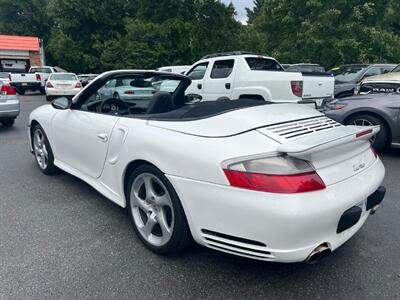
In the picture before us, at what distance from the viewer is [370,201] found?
2363mm

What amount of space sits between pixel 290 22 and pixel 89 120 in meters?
18.5

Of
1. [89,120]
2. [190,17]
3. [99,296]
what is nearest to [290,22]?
[190,17]

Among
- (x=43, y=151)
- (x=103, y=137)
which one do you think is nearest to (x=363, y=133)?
(x=103, y=137)

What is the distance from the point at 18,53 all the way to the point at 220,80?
2942cm

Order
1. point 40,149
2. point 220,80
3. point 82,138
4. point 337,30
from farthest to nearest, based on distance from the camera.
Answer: point 337,30 → point 220,80 → point 40,149 → point 82,138

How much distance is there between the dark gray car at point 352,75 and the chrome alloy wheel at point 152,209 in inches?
374

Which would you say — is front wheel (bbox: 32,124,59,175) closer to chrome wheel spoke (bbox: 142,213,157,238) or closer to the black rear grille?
chrome wheel spoke (bbox: 142,213,157,238)

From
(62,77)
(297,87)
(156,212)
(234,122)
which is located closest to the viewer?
(234,122)

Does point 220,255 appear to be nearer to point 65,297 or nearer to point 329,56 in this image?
point 65,297

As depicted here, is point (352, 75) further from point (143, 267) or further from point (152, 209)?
point (143, 267)

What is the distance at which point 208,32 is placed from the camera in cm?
2734

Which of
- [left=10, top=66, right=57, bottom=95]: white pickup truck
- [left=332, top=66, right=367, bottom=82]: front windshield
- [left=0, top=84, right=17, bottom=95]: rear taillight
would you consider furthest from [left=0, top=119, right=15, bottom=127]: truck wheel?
[left=10, top=66, right=57, bottom=95]: white pickup truck

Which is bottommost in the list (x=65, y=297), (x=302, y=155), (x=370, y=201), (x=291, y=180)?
(x=65, y=297)

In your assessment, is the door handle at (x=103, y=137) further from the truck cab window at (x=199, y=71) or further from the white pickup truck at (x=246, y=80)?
the truck cab window at (x=199, y=71)
